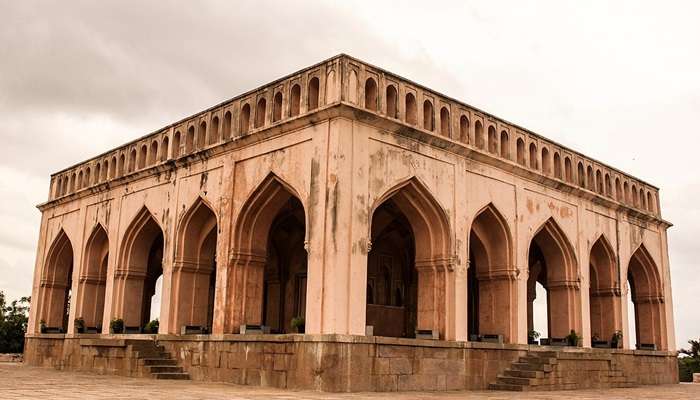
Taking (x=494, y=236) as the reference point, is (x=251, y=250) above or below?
below

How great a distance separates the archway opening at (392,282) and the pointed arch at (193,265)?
5186 millimetres

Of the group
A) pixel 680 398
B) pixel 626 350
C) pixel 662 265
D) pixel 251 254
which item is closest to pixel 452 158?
pixel 251 254

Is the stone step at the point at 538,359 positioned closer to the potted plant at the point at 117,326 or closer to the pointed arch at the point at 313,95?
the pointed arch at the point at 313,95

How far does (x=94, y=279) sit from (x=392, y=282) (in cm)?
973

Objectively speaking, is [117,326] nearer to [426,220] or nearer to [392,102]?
[426,220]

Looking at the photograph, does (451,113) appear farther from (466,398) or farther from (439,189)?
(466,398)

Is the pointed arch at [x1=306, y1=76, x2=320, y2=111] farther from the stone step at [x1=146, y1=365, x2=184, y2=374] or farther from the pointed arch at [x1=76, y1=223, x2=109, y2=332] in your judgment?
the pointed arch at [x1=76, y1=223, x2=109, y2=332]

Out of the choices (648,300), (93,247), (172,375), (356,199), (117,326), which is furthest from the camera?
(648,300)

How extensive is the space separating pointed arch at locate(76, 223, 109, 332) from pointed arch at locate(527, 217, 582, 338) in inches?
542

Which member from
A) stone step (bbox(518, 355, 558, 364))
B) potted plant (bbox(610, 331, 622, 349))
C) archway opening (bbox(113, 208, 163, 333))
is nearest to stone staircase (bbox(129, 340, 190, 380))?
archway opening (bbox(113, 208, 163, 333))

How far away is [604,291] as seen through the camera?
23.3 metres

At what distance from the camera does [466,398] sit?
1357cm

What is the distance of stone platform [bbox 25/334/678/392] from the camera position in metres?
14.3

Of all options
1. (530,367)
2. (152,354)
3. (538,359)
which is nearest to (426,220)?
(530,367)
